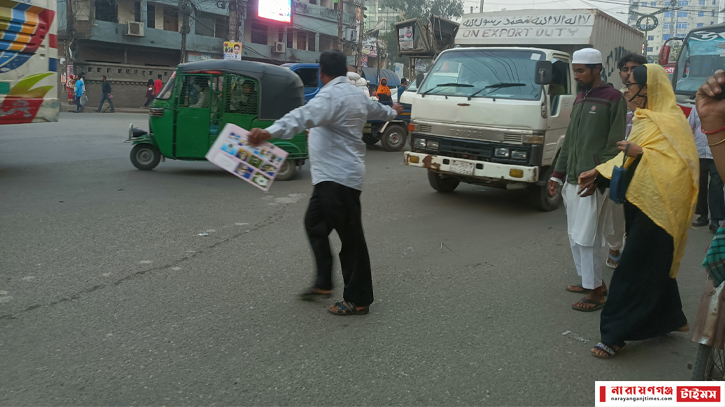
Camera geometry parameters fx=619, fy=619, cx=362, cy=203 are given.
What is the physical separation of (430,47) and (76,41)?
2341cm

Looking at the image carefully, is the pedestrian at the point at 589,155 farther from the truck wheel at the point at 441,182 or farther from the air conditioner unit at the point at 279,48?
the air conditioner unit at the point at 279,48

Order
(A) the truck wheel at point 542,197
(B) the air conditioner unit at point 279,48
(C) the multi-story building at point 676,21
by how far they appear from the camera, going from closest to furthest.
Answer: (A) the truck wheel at point 542,197, (B) the air conditioner unit at point 279,48, (C) the multi-story building at point 676,21

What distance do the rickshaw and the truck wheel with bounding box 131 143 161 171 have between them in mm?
81

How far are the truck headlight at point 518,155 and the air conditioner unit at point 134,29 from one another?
97.2ft

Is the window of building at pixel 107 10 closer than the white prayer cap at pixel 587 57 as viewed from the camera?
No

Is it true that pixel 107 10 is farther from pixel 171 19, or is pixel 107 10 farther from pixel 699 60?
pixel 699 60

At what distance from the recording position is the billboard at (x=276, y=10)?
41.2m

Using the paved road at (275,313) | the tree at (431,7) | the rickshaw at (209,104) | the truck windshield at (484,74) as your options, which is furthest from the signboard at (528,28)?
the tree at (431,7)

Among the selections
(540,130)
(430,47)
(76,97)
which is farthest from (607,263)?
(76,97)

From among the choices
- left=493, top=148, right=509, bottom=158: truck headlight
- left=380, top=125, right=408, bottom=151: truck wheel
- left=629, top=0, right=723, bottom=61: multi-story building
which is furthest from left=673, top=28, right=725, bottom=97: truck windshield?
left=629, top=0, right=723, bottom=61: multi-story building

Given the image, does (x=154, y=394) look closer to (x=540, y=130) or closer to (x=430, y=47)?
(x=540, y=130)

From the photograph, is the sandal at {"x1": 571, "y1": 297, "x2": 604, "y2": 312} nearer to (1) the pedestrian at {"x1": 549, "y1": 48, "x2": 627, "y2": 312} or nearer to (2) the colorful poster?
(1) the pedestrian at {"x1": 549, "y1": 48, "x2": 627, "y2": 312}

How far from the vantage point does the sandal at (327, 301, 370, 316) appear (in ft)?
13.5

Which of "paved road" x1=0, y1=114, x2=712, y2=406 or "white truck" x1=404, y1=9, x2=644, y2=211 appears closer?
"paved road" x1=0, y1=114, x2=712, y2=406
